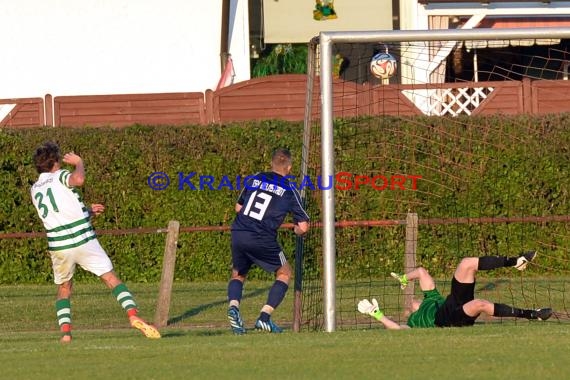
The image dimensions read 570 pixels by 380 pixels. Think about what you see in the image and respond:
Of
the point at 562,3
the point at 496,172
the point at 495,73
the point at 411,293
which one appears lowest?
the point at 411,293

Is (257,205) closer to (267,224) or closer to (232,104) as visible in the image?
(267,224)

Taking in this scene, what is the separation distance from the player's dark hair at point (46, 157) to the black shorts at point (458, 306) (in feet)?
12.7

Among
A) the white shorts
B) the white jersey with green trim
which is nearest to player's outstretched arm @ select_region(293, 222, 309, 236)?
the white shorts

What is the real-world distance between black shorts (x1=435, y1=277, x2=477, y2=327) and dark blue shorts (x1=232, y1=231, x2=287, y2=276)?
1.78m

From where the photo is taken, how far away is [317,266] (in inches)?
581

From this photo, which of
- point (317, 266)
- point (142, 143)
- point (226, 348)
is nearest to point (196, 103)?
point (142, 143)

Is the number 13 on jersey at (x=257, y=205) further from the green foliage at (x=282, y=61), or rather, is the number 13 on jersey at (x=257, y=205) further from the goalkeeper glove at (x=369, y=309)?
the green foliage at (x=282, y=61)

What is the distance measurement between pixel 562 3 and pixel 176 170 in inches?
410

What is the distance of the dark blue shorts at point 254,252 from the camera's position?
1241 centimetres

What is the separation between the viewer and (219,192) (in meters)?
19.7

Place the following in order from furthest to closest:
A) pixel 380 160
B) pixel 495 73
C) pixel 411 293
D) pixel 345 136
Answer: pixel 495 73 → pixel 380 160 → pixel 345 136 → pixel 411 293

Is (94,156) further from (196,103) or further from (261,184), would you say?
(261,184)

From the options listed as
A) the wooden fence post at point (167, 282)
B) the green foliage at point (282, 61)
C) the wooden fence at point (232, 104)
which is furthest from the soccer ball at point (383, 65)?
the wooden fence post at point (167, 282)

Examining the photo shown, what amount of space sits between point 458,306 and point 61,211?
3.78 m
